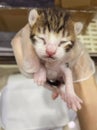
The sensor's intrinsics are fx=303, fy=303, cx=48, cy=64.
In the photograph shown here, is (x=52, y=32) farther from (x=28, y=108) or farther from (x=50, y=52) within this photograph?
(x=28, y=108)

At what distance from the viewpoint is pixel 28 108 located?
1.12 meters

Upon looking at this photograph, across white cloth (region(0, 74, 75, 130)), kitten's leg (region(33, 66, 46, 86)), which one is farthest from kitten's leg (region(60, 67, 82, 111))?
white cloth (region(0, 74, 75, 130))

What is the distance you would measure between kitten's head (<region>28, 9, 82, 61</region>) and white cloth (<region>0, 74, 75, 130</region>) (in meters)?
0.60

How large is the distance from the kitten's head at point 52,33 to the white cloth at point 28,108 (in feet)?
1.97

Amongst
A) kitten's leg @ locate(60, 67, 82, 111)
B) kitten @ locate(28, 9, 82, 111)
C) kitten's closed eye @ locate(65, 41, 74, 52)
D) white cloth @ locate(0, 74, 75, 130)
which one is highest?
kitten @ locate(28, 9, 82, 111)

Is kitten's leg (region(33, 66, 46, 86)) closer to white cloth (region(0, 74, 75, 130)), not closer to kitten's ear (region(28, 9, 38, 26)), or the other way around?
kitten's ear (region(28, 9, 38, 26))

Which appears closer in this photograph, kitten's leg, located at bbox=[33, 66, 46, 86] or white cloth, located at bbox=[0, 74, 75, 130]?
kitten's leg, located at bbox=[33, 66, 46, 86]


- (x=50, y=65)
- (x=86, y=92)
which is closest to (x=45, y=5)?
(x=86, y=92)

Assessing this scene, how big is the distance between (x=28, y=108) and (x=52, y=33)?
0.67 m

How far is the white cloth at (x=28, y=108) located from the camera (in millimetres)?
1077

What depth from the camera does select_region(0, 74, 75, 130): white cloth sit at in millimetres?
1077

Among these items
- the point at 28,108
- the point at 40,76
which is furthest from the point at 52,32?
the point at 28,108

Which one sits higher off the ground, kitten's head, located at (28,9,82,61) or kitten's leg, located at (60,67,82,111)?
kitten's head, located at (28,9,82,61)

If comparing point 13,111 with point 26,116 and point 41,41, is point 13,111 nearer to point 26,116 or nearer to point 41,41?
point 26,116
